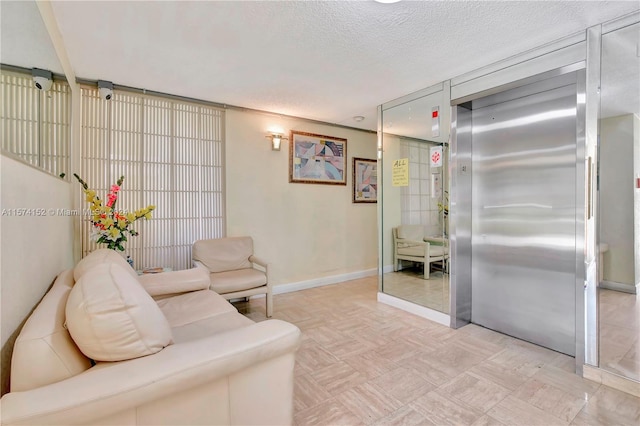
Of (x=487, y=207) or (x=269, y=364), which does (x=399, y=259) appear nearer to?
(x=487, y=207)

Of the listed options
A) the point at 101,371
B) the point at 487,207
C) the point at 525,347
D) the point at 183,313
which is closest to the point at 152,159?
the point at 183,313

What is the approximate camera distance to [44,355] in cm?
97

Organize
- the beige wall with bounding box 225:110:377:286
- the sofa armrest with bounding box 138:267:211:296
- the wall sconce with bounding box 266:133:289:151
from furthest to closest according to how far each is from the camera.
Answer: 1. the wall sconce with bounding box 266:133:289:151
2. the beige wall with bounding box 225:110:377:286
3. the sofa armrest with bounding box 138:267:211:296

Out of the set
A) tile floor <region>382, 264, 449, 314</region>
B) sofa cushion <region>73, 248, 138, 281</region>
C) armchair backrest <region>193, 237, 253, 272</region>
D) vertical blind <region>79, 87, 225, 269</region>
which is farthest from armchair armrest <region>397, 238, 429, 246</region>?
sofa cushion <region>73, 248, 138, 281</region>

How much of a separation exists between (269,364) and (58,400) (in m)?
0.69

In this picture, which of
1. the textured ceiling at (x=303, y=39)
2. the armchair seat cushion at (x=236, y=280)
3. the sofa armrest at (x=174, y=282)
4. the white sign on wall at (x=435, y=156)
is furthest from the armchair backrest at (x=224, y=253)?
the white sign on wall at (x=435, y=156)

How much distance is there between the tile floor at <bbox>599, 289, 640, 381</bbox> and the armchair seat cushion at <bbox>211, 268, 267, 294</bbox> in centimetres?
280

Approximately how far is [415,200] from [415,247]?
2.36ft

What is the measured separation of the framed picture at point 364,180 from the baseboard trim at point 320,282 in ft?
4.03

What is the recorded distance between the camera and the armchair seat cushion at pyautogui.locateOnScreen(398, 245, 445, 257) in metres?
3.23

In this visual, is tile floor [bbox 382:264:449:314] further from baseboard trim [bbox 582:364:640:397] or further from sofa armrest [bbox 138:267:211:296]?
sofa armrest [bbox 138:267:211:296]

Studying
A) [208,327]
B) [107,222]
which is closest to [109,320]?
[208,327]

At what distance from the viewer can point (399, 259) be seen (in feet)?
13.4

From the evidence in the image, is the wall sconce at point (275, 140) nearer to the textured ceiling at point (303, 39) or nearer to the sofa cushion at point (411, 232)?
the textured ceiling at point (303, 39)
